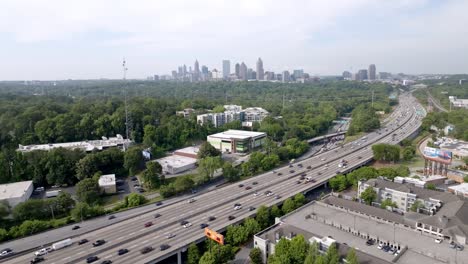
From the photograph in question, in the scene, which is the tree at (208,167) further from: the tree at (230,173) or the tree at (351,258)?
the tree at (351,258)

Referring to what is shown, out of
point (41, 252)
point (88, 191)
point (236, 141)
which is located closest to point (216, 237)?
point (41, 252)

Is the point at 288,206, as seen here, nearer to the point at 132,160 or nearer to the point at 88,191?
the point at 88,191

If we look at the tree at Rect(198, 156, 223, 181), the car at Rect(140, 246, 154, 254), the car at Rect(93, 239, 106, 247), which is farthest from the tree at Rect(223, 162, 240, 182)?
the car at Rect(93, 239, 106, 247)

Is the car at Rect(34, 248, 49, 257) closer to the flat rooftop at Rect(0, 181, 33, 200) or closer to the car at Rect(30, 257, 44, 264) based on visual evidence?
the car at Rect(30, 257, 44, 264)

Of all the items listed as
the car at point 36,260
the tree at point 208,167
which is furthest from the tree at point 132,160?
the car at point 36,260

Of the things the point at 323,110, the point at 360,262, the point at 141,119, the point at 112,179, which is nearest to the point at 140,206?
the point at 112,179
